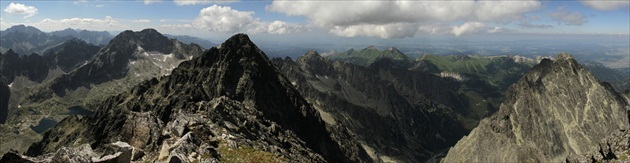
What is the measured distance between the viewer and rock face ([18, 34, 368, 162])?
45.9 meters

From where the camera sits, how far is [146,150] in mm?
39375

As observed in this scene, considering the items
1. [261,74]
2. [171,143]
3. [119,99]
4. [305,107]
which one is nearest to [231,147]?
[171,143]

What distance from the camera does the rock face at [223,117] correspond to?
151 ft

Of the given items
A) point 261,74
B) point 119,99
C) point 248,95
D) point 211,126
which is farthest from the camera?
point 119,99

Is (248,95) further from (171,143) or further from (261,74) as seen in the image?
(171,143)

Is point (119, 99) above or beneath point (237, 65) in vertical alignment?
beneath

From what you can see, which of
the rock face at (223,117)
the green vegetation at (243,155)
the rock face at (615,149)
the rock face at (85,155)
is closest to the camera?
the rock face at (85,155)

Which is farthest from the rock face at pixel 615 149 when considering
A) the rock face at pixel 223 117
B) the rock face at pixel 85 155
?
the rock face at pixel 85 155

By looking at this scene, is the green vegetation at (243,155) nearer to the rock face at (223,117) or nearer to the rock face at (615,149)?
the rock face at (223,117)

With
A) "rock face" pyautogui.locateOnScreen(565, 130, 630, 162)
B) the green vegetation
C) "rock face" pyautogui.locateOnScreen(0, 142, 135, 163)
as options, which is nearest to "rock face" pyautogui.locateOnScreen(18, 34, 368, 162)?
the green vegetation

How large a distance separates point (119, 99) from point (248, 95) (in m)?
84.4

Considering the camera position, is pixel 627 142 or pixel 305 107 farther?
pixel 305 107

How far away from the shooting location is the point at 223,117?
7112 centimetres

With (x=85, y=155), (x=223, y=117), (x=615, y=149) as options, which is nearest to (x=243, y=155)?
(x=85, y=155)
